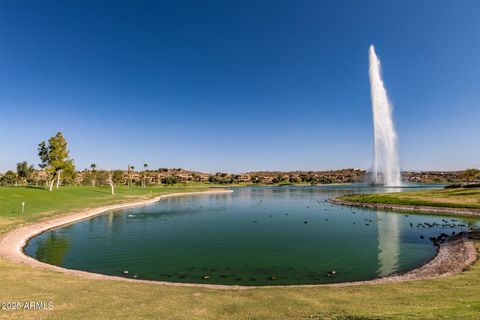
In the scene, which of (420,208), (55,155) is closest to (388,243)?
(420,208)

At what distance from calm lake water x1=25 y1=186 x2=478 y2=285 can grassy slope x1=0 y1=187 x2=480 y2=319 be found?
7.16 metres

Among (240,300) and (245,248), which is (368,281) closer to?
(240,300)

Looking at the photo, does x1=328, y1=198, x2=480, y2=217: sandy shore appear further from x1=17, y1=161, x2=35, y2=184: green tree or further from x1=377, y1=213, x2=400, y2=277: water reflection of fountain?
x1=17, y1=161, x2=35, y2=184: green tree

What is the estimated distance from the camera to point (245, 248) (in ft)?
120

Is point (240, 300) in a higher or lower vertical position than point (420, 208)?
higher

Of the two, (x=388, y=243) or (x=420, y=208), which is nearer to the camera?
(x=388, y=243)

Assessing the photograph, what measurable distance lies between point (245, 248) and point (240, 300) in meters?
21.1

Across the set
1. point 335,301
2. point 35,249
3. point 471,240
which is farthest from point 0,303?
point 471,240

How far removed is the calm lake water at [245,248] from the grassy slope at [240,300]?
716 centimetres

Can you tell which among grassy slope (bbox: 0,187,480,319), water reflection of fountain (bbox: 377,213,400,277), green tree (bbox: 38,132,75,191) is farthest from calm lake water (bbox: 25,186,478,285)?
green tree (bbox: 38,132,75,191)

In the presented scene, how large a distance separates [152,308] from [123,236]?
32.6 m

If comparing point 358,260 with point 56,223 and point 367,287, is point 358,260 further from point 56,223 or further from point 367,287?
point 56,223

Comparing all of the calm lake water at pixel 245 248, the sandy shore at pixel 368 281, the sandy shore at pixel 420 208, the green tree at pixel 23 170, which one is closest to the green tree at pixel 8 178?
the green tree at pixel 23 170

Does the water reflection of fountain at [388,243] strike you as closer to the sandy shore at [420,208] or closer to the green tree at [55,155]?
the sandy shore at [420,208]
